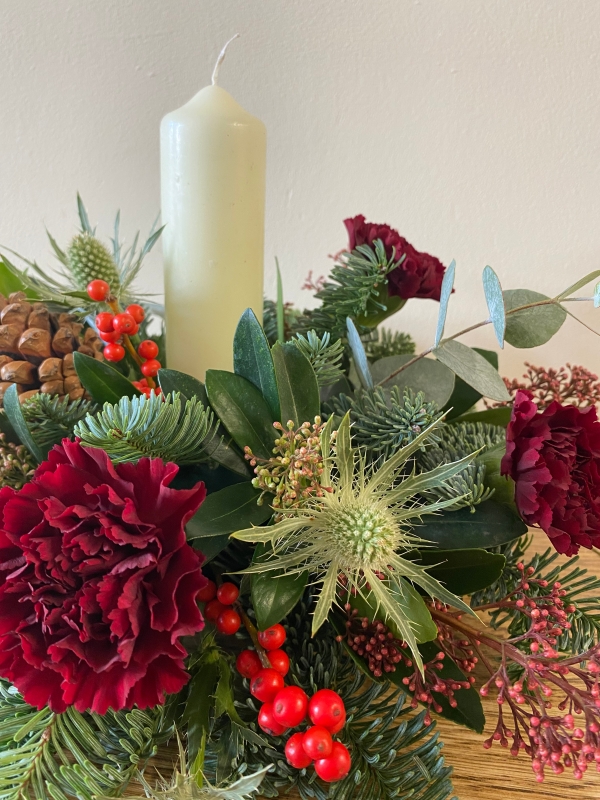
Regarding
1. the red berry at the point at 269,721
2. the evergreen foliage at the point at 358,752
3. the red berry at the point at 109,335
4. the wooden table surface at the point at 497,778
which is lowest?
the wooden table surface at the point at 497,778

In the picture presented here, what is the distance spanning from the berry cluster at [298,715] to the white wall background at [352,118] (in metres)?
0.51

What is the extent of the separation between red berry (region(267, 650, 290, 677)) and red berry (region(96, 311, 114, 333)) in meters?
0.25

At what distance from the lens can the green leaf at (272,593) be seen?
291 millimetres

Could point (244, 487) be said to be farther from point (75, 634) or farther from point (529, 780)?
point (529, 780)

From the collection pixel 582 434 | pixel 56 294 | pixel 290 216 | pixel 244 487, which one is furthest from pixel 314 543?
pixel 290 216

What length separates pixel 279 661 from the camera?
1.02ft

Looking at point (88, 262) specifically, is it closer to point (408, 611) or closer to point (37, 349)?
point (37, 349)

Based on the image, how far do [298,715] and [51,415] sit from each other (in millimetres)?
244

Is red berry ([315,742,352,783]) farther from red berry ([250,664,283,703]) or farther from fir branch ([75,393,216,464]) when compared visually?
fir branch ([75,393,216,464])

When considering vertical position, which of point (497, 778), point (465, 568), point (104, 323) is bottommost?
point (497, 778)

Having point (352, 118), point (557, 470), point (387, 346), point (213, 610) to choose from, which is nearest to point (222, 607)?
point (213, 610)

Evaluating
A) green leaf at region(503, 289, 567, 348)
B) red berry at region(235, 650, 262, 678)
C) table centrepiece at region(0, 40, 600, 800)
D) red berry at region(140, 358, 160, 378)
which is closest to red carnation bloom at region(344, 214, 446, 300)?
table centrepiece at region(0, 40, 600, 800)

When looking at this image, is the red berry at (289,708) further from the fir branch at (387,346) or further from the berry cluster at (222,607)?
the fir branch at (387,346)

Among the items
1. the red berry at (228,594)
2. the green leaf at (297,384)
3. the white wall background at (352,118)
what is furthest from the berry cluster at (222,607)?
the white wall background at (352,118)
